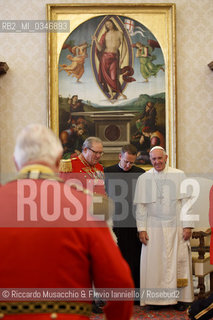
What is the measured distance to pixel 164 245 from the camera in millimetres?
5930

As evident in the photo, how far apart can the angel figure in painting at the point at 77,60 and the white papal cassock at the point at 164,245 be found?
7.93ft

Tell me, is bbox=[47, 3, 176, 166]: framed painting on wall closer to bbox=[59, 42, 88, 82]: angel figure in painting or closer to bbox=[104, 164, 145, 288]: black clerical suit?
bbox=[59, 42, 88, 82]: angel figure in painting

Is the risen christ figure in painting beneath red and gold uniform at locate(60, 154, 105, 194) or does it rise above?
above

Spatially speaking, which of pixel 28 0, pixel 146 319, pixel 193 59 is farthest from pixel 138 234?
pixel 28 0

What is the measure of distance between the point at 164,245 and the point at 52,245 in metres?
4.10

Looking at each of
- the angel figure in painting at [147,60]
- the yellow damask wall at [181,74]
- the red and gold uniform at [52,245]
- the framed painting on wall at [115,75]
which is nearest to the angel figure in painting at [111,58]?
the framed painting on wall at [115,75]

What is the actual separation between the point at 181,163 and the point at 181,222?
175cm

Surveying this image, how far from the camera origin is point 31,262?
6.64 feet

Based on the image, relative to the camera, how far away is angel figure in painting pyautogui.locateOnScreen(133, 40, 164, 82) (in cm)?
756

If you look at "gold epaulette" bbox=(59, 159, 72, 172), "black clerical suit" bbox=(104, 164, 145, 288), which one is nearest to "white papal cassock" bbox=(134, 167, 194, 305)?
"black clerical suit" bbox=(104, 164, 145, 288)

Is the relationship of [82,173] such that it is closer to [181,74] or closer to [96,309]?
→ [96,309]

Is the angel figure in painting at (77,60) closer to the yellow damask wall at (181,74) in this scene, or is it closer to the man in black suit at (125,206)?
the yellow damask wall at (181,74)

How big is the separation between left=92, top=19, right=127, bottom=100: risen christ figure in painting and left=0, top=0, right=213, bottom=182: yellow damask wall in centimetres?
72

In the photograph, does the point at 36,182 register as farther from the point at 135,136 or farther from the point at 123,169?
the point at 135,136
